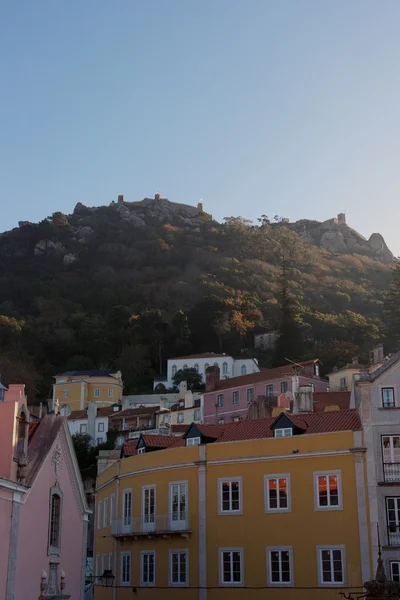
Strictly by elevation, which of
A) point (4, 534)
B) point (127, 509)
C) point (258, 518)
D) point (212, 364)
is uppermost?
point (212, 364)

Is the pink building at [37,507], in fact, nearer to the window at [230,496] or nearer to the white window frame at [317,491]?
the window at [230,496]

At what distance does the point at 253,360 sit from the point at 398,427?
191ft

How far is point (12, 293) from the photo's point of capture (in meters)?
132

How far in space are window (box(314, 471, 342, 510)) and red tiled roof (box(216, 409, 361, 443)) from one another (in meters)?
1.97

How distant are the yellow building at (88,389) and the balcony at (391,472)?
60.4 metres

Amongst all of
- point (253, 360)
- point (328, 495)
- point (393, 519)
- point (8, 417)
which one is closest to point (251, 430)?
point (328, 495)

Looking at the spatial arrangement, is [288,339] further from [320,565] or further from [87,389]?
[320,565]

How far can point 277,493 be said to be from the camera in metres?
34.8

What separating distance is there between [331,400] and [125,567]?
63.8ft

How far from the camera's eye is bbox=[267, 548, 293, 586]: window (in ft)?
110

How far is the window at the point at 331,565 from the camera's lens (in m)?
32.6

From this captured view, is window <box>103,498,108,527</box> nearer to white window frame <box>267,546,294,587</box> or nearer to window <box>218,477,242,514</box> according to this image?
window <box>218,477,242,514</box>

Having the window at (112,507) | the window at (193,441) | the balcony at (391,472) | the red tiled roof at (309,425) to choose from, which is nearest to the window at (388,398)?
the red tiled roof at (309,425)

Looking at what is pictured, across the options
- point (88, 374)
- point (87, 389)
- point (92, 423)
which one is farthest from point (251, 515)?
point (88, 374)
